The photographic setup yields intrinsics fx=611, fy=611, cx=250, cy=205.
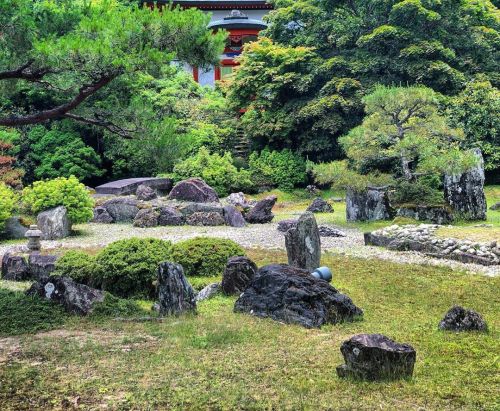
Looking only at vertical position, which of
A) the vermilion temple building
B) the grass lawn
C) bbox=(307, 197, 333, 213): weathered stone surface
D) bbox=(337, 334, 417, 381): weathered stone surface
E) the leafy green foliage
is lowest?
the grass lawn

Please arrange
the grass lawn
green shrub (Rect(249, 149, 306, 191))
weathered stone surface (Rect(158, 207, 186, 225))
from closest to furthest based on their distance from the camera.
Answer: the grass lawn
weathered stone surface (Rect(158, 207, 186, 225))
green shrub (Rect(249, 149, 306, 191))

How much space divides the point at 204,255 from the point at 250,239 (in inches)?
174

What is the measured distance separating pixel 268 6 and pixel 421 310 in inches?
1254

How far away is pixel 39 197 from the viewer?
56.7 ft

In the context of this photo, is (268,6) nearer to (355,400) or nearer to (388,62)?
(388,62)

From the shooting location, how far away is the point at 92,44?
6.80m

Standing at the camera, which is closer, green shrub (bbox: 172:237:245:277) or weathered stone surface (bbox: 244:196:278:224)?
green shrub (bbox: 172:237:245:277)

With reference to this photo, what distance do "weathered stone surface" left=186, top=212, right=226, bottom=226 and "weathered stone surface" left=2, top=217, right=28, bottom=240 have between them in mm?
4923

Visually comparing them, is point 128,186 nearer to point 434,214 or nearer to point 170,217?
point 170,217

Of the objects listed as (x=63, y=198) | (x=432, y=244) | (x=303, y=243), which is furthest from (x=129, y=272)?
(x=63, y=198)

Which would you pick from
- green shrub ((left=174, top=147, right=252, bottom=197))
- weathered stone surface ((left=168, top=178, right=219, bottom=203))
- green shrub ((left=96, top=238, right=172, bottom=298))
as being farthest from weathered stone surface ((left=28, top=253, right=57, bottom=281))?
green shrub ((left=174, top=147, right=252, bottom=197))

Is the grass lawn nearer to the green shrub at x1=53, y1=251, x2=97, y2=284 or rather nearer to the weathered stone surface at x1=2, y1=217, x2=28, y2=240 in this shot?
the green shrub at x1=53, y1=251, x2=97, y2=284

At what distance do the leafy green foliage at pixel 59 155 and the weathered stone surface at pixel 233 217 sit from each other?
9.90 m

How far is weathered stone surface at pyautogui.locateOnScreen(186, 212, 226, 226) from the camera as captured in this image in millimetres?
19000
